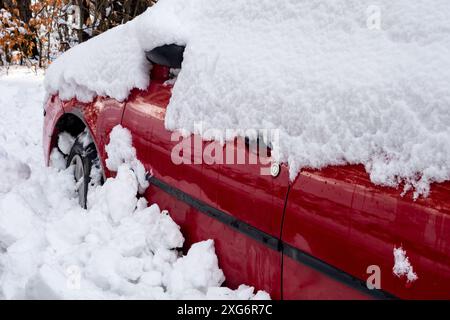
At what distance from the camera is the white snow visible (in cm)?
124

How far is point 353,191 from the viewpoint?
1.41 metres

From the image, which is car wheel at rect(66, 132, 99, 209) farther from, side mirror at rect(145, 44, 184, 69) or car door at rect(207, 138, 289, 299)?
car door at rect(207, 138, 289, 299)

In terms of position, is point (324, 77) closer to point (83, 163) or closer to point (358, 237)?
point (358, 237)

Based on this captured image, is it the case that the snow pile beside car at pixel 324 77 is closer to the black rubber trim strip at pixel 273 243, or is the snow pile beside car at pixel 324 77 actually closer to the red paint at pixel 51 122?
the black rubber trim strip at pixel 273 243

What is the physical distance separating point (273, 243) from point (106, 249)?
33.4 inches

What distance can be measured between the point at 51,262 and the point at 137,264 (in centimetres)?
41

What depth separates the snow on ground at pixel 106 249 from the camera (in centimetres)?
190

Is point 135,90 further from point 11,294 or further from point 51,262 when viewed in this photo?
point 11,294

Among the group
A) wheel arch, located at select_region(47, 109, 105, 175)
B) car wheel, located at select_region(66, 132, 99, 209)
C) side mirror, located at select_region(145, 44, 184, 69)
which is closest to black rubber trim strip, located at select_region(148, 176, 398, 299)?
side mirror, located at select_region(145, 44, 184, 69)

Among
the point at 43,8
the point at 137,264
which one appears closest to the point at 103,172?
the point at 137,264

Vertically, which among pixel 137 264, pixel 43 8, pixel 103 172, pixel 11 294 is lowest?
pixel 11 294

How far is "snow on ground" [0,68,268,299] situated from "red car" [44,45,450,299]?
0.08 metres

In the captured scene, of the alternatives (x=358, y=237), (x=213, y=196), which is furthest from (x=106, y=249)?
(x=358, y=237)

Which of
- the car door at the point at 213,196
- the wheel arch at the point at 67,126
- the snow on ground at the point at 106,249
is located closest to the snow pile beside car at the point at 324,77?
the car door at the point at 213,196
